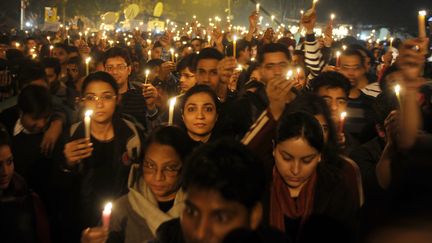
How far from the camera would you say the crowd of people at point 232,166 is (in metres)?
2.18

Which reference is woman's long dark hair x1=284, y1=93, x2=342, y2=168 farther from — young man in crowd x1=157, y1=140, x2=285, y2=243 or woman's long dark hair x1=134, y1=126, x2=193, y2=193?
young man in crowd x1=157, y1=140, x2=285, y2=243

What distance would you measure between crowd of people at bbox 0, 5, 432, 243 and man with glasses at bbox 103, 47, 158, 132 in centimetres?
14

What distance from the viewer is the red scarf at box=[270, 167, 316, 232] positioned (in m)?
3.03

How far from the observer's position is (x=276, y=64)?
5.85 m

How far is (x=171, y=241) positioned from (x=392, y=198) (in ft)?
3.47

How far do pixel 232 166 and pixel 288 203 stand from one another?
3.08 feet

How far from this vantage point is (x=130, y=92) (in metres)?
6.41

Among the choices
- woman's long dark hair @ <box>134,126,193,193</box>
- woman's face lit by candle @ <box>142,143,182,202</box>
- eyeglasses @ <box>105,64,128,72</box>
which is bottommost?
woman's face lit by candle @ <box>142,143,182,202</box>

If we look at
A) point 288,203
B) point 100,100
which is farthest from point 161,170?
point 100,100

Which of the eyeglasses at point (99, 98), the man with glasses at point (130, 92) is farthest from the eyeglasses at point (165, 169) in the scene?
the man with glasses at point (130, 92)

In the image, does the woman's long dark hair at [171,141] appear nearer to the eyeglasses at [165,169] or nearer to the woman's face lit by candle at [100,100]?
the eyeglasses at [165,169]

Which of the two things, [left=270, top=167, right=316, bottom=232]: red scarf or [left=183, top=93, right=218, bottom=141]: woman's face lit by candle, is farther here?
[left=183, top=93, right=218, bottom=141]: woman's face lit by candle

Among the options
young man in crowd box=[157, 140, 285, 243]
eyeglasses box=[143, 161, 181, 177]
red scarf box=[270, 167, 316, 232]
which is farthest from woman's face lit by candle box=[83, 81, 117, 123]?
young man in crowd box=[157, 140, 285, 243]

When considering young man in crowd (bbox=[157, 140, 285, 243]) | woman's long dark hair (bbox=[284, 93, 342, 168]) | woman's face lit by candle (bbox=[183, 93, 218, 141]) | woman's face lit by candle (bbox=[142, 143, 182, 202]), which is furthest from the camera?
woman's face lit by candle (bbox=[183, 93, 218, 141])
